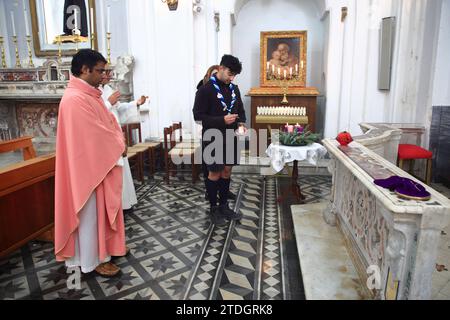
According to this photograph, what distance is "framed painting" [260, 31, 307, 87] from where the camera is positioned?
7336mm

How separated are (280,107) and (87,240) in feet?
16.8

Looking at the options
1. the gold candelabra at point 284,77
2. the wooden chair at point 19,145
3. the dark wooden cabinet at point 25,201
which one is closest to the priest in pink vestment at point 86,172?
the dark wooden cabinet at point 25,201

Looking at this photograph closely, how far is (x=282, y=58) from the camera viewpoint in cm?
746

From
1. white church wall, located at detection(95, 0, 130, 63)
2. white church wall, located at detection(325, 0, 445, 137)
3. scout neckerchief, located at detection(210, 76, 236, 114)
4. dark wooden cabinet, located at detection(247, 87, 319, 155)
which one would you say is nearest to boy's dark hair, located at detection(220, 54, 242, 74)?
scout neckerchief, located at detection(210, 76, 236, 114)

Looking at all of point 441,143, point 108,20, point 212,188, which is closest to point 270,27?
point 108,20

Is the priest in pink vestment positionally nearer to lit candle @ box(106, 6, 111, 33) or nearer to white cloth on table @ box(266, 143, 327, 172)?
white cloth on table @ box(266, 143, 327, 172)

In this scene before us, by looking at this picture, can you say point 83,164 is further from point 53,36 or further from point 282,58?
point 282,58

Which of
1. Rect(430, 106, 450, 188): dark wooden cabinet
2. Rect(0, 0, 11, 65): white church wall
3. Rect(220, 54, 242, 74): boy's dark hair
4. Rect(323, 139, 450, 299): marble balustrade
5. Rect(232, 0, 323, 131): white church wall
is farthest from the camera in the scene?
Rect(232, 0, 323, 131): white church wall

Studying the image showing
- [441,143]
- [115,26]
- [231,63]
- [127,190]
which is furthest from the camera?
[115,26]

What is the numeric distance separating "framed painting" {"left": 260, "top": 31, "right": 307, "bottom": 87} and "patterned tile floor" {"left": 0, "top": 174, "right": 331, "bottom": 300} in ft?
11.9

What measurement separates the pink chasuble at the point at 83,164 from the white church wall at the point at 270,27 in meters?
5.77

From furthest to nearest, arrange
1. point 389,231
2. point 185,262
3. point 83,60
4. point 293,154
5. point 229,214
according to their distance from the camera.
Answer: point 293,154 → point 229,214 → point 185,262 → point 83,60 → point 389,231

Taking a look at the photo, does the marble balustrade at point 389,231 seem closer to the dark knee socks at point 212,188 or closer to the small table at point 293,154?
the small table at point 293,154

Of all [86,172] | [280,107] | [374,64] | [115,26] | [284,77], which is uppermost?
[115,26]
